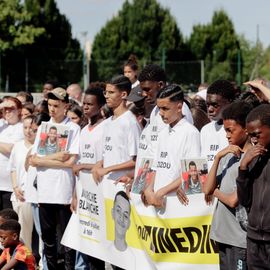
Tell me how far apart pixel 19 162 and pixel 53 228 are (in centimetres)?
143

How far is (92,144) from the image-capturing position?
29.5 ft

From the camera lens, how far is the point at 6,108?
1116cm

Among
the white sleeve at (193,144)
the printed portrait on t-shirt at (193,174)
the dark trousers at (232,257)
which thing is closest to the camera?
the dark trousers at (232,257)

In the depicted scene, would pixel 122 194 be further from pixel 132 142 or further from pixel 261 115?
pixel 261 115

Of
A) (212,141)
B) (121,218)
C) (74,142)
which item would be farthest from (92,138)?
(212,141)

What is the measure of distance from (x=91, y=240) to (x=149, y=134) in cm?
155

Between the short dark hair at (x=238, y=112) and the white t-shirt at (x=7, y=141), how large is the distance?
5012mm

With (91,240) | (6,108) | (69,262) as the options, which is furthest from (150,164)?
(6,108)

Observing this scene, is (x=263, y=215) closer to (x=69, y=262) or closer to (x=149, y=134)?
(x=149, y=134)

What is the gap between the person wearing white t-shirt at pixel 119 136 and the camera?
27.6ft

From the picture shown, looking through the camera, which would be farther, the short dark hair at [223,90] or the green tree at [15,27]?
the green tree at [15,27]

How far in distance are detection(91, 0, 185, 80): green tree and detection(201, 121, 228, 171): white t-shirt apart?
55.1 meters

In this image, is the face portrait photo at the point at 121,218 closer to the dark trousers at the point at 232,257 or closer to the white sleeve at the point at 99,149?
the white sleeve at the point at 99,149

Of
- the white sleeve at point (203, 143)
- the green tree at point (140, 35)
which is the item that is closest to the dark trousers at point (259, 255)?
the white sleeve at point (203, 143)
